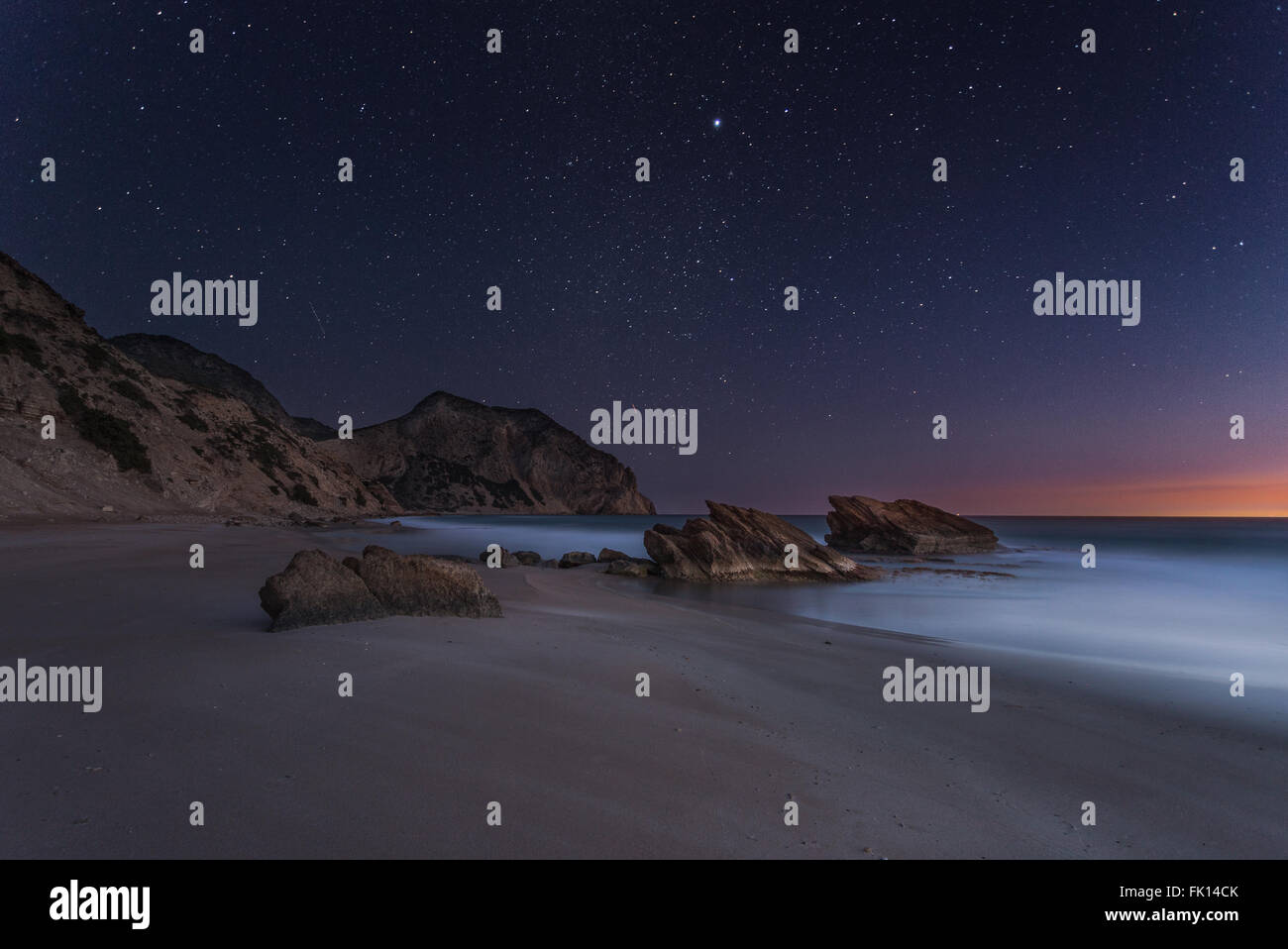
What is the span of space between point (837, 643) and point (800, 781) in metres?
7.19

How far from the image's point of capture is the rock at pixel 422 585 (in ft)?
27.1

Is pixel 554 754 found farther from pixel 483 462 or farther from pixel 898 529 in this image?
pixel 483 462

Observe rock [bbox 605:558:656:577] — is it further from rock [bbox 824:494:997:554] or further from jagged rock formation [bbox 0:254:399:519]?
jagged rock formation [bbox 0:254:399:519]

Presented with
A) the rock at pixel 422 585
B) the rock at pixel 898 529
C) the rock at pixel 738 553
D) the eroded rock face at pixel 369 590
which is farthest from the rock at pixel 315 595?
the rock at pixel 898 529

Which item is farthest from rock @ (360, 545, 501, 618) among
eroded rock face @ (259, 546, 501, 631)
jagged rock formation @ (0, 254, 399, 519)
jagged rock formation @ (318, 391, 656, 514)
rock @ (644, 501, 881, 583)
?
jagged rock formation @ (318, 391, 656, 514)

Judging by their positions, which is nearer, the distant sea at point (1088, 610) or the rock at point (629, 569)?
the distant sea at point (1088, 610)

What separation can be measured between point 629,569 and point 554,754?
19.0 metres

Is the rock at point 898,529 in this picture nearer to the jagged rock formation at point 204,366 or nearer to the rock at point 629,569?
the rock at point 629,569

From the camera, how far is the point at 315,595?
7.46 metres

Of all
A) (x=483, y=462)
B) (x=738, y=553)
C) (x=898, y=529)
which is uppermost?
(x=483, y=462)

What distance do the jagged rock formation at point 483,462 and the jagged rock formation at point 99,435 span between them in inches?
3332

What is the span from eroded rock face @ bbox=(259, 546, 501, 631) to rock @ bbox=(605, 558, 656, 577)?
45.6 feet

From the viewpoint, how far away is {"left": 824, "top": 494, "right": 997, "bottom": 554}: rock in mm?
38875

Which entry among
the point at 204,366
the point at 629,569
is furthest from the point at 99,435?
the point at 204,366
